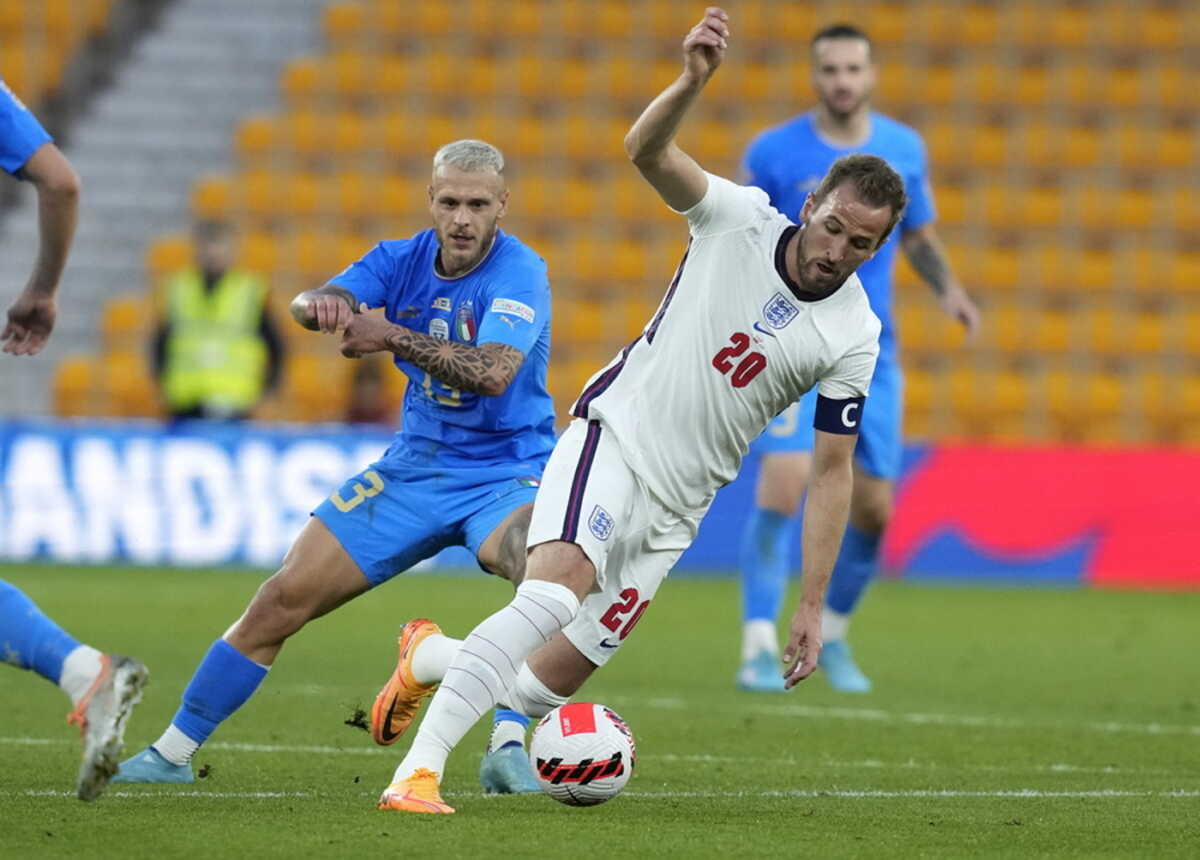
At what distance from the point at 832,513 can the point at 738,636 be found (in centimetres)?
545

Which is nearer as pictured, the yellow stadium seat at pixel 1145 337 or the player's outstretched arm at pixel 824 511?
the player's outstretched arm at pixel 824 511

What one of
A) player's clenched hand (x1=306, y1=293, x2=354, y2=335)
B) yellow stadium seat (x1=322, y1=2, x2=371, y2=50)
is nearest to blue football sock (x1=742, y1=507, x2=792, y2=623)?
player's clenched hand (x1=306, y1=293, x2=354, y2=335)

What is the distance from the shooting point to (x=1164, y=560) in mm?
14812

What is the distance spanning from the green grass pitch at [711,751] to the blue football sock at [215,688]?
0.18 m

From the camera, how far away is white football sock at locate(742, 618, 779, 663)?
347 inches

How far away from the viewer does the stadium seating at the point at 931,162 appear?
17453 millimetres

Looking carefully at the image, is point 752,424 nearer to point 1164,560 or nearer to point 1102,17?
point 1164,560

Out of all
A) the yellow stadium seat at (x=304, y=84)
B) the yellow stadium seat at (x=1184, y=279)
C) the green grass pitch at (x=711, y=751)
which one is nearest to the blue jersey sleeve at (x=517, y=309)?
the green grass pitch at (x=711, y=751)

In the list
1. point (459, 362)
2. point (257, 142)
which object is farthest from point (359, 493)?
point (257, 142)

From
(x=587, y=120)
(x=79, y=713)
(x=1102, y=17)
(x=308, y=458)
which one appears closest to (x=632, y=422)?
(x=79, y=713)

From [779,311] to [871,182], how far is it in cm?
45

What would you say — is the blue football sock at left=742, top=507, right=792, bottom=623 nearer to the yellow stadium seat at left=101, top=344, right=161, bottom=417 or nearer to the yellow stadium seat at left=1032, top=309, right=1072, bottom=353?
the yellow stadium seat at left=101, top=344, right=161, bottom=417

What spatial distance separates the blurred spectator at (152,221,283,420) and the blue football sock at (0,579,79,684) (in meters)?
9.00

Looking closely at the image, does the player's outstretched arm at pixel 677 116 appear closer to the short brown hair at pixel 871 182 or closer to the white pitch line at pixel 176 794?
Result: the short brown hair at pixel 871 182
